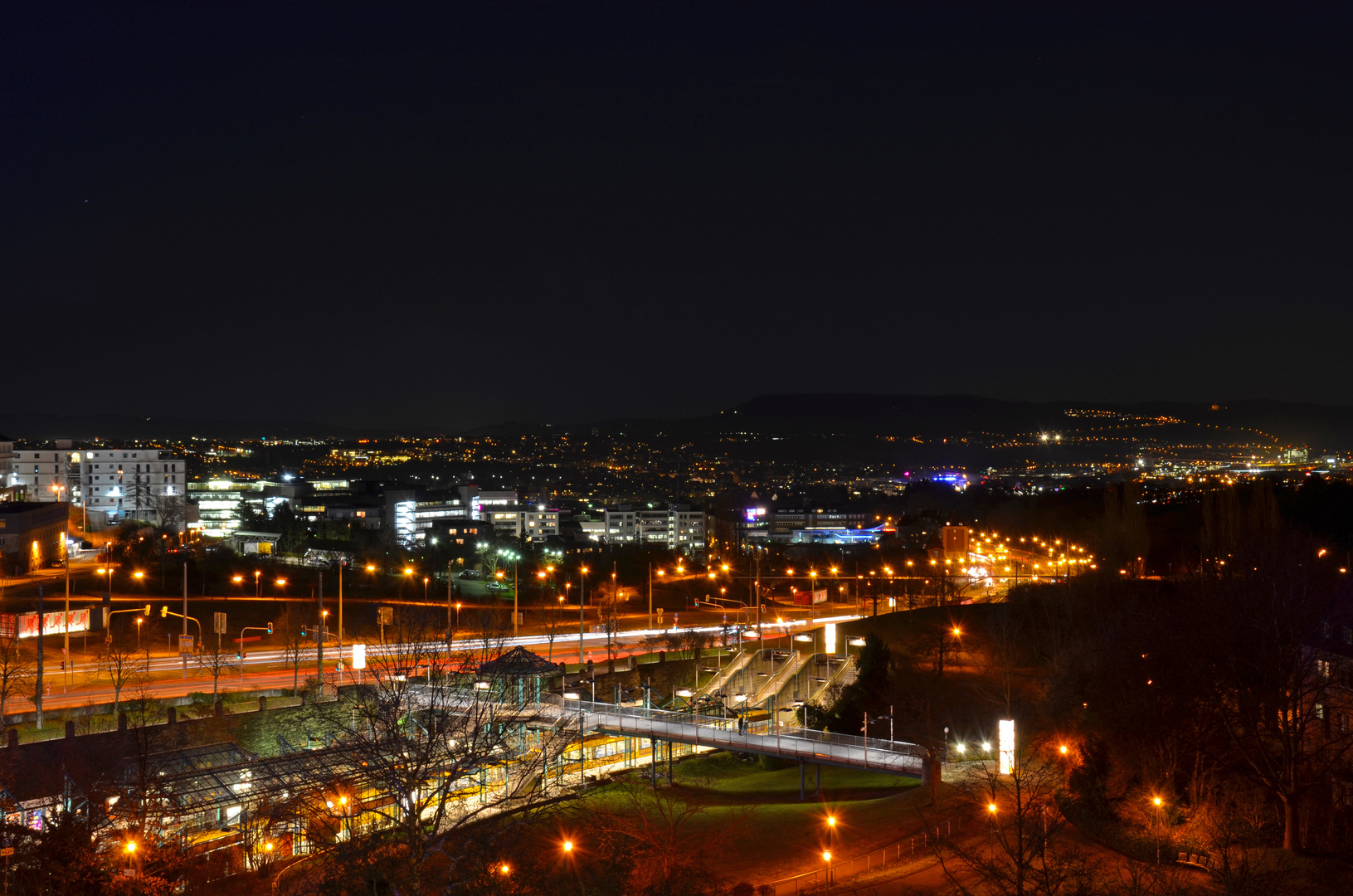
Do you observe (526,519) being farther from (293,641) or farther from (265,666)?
(265,666)

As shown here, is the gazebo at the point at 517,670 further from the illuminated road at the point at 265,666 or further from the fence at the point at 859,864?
the fence at the point at 859,864

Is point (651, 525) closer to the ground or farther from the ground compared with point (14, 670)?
closer to the ground

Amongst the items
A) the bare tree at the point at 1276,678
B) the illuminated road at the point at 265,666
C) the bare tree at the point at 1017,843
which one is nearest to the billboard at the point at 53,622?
the illuminated road at the point at 265,666

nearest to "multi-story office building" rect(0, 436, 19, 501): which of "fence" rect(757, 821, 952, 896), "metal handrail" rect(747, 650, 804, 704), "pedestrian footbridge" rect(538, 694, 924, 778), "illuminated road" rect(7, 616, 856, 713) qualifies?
"illuminated road" rect(7, 616, 856, 713)

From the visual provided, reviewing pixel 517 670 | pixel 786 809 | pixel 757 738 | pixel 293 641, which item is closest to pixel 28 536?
pixel 293 641

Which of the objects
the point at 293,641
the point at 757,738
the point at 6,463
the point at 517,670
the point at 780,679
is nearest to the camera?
the point at 757,738

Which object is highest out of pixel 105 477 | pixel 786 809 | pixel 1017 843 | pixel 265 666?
pixel 105 477
